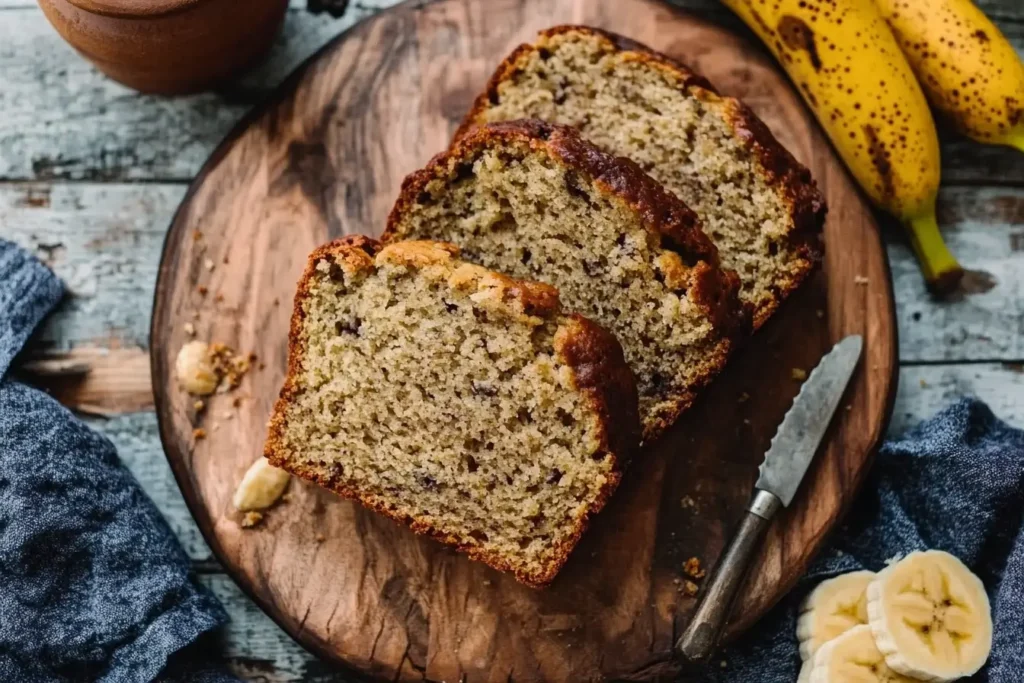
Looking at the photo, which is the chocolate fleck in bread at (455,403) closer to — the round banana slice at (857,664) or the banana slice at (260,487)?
the banana slice at (260,487)

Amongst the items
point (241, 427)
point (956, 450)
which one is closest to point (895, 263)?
point (956, 450)

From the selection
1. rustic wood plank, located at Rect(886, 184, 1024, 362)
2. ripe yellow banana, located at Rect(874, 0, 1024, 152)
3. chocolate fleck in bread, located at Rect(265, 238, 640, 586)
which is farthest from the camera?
rustic wood plank, located at Rect(886, 184, 1024, 362)

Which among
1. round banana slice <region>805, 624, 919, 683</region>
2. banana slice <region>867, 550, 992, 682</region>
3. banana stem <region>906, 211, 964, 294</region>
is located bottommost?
round banana slice <region>805, 624, 919, 683</region>

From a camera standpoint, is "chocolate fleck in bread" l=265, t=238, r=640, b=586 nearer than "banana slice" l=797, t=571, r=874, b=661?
Yes

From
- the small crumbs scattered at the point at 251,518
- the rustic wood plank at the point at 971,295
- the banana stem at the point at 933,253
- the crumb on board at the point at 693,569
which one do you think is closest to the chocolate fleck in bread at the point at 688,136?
the banana stem at the point at 933,253

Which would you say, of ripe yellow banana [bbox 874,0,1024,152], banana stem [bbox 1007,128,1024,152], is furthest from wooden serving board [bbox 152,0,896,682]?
banana stem [bbox 1007,128,1024,152]

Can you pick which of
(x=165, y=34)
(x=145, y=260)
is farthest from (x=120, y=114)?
(x=165, y=34)

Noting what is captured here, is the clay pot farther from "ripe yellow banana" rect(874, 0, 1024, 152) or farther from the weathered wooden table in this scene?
"ripe yellow banana" rect(874, 0, 1024, 152)
